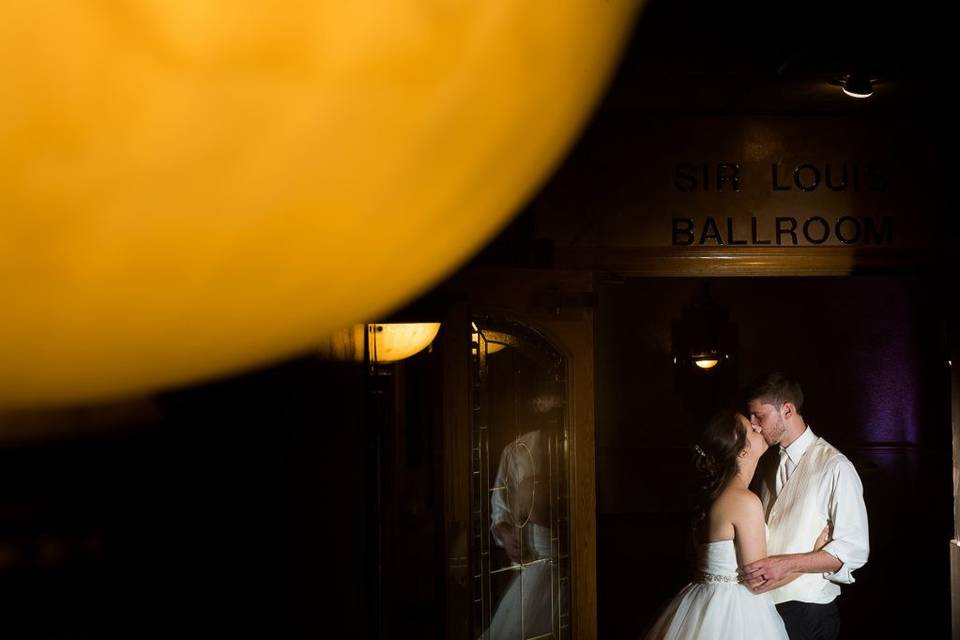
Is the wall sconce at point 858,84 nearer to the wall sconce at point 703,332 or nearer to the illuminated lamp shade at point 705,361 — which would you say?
the wall sconce at point 703,332

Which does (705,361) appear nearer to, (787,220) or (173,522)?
(787,220)

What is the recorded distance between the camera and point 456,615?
13.1 feet

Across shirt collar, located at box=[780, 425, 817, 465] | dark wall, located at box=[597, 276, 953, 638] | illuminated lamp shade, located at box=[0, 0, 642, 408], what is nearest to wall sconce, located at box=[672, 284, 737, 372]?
dark wall, located at box=[597, 276, 953, 638]

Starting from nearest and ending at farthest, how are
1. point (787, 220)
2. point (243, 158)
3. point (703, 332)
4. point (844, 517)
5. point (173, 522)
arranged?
point (243, 158)
point (173, 522)
point (844, 517)
point (787, 220)
point (703, 332)

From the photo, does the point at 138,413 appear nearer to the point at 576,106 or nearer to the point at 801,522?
the point at 576,106

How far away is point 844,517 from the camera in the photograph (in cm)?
389

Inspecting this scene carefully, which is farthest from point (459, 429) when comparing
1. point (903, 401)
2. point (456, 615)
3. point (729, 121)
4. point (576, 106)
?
point (903, 401)

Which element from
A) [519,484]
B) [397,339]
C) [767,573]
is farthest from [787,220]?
[397,339]

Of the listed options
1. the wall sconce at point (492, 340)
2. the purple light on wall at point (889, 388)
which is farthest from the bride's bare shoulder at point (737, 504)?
the purple light on wall at point (889, 388)

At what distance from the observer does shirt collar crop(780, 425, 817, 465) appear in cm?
409

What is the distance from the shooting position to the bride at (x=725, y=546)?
399 centimetres

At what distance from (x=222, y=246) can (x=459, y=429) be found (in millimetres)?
3724

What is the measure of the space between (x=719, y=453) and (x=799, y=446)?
0.34 meters

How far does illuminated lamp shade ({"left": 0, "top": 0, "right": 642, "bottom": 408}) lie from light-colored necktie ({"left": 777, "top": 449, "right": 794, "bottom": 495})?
4.00 meters
